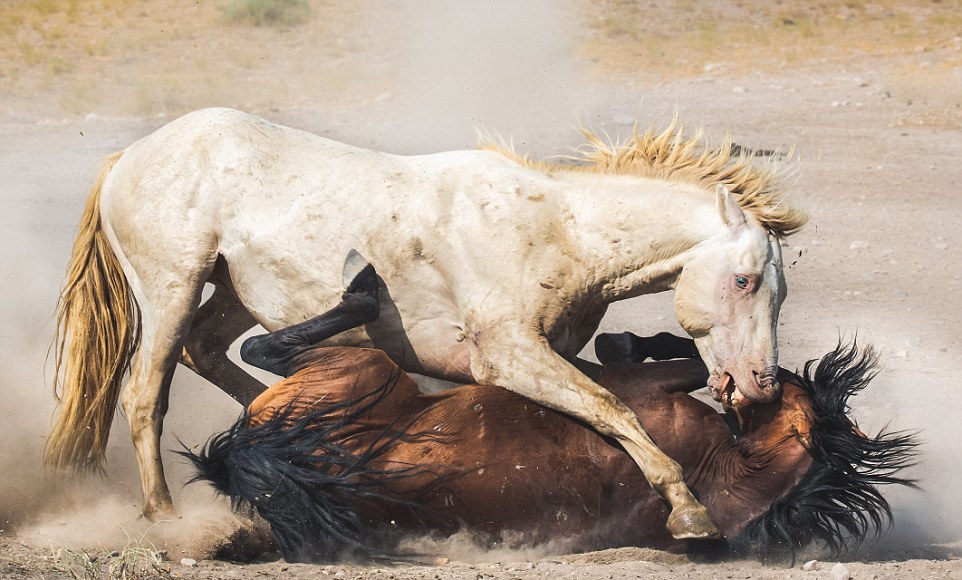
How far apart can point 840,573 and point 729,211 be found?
4.26 feet

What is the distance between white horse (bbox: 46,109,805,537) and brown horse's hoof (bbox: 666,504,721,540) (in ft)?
0.91

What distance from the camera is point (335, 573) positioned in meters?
3.67

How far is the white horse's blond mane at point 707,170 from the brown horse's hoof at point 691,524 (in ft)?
3.74

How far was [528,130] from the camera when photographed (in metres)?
11.2

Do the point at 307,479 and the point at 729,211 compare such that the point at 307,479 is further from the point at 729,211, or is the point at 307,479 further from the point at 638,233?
the point at 729,211

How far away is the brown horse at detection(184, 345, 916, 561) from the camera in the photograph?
3865mm

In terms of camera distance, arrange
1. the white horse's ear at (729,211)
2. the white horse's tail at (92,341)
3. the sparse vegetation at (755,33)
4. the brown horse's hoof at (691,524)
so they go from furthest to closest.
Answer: the sparse vegetation at (755,33) → the white horse's tail at (92,341) → the white horse's ear at (729,211) → the brown horse's hoof at (691,524)

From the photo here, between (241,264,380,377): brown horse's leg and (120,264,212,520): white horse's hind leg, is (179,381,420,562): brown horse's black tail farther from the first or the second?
(120,264,212,520): white horse's hind leg

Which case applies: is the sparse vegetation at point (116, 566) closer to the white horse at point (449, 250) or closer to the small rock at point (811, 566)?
the white horse at point (449, 250)

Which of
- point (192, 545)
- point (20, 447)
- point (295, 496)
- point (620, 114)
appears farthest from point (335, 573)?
point (620, 114)

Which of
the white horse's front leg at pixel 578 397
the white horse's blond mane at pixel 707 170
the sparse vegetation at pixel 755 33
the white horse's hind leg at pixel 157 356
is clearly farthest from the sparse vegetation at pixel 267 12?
the white horse's front leg at pixel 578 397

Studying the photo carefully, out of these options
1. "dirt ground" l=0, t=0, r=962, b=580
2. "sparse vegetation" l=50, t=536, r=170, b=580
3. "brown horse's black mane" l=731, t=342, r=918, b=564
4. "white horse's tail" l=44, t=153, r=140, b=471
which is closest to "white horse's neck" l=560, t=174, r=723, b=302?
"brown horse's black mane" l=731, t=342, r=918, b=564

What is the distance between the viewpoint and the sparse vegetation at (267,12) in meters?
17.4

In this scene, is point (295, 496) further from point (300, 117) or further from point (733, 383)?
point (300, 117)
